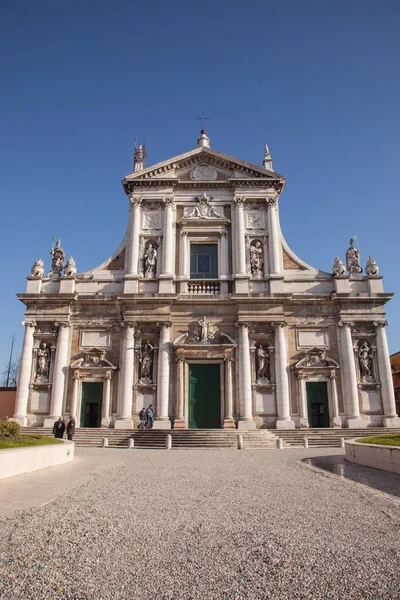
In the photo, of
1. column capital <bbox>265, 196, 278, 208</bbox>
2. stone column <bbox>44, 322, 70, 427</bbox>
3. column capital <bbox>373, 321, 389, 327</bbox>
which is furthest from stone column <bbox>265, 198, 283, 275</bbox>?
stone column <bbox>44, 322, 70, 427</bbox>

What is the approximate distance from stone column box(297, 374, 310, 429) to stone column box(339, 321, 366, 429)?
2.05m

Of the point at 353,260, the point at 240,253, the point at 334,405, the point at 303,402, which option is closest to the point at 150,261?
the point at 240,253

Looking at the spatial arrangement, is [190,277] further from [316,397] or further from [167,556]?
[167,556]

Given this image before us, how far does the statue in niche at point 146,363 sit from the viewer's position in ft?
79.0

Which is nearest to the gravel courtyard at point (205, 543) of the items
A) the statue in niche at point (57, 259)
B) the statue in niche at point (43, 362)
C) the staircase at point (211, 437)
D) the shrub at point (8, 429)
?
the shrub at point (8, 429)

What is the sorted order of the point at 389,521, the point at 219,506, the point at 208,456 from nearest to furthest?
the point at 389,521, the point at 219,506, the point at 208,456

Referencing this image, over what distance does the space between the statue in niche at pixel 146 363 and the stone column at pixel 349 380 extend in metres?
10.2

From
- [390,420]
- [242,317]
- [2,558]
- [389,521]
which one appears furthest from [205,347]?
[2,558]

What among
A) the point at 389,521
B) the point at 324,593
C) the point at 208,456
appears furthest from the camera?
the point at 208,456

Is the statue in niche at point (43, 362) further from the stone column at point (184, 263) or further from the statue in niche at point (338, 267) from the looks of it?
the statue in niche at point (338, 267)

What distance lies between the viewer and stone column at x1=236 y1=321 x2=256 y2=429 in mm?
23020

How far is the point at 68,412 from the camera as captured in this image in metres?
23.9

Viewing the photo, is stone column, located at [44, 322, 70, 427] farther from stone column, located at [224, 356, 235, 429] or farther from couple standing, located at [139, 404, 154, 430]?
stone column, located at [224, 356, 235, 429]

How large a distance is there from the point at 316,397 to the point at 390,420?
3780mm
